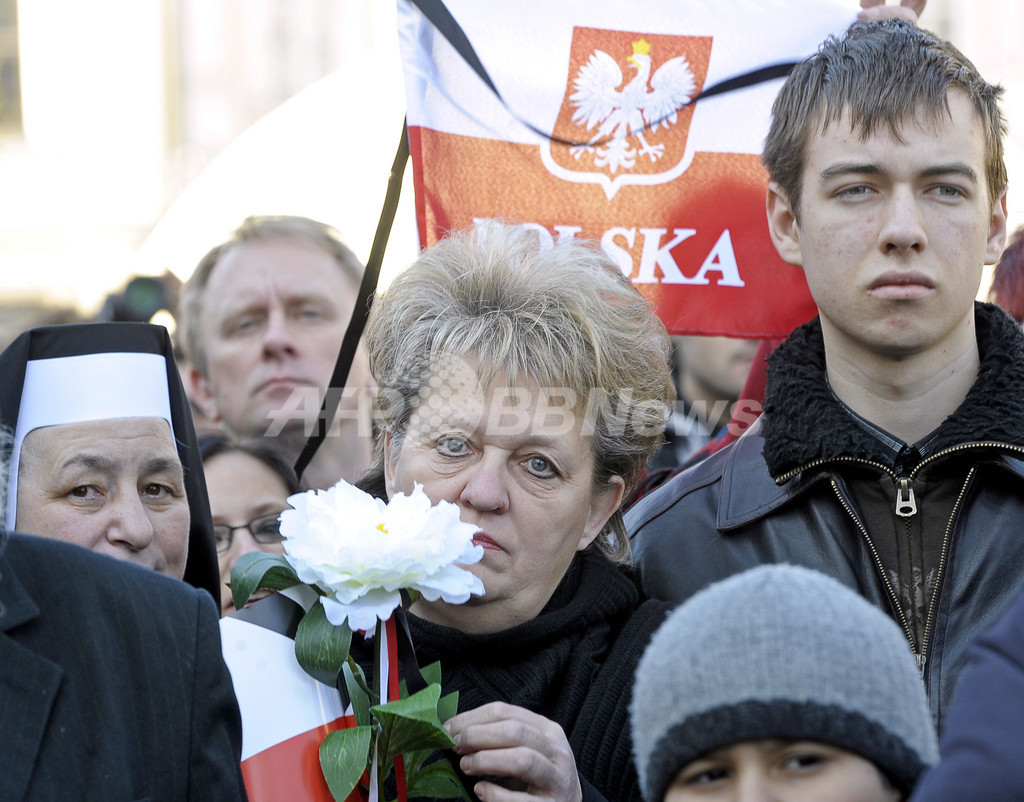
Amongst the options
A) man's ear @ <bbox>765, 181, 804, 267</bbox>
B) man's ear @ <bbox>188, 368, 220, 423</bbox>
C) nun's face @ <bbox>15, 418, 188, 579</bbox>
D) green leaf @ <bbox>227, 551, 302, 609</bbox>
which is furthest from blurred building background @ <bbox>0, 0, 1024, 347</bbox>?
green leaf @ <bbox>227, 551, 302, 609</bbox>

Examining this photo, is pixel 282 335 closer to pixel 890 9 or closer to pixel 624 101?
pixel 624 101

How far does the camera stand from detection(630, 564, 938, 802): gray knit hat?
192 cm

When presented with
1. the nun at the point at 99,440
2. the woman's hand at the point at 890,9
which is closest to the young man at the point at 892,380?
the woman's hand at the point at 890,9

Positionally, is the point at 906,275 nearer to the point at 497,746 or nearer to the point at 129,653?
the point at 497,746

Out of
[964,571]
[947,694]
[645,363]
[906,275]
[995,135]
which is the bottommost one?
[947,694]

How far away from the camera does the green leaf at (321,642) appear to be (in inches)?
98.6

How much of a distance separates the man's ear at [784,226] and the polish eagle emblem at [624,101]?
869 mm

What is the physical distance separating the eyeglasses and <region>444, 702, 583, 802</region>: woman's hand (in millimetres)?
1906

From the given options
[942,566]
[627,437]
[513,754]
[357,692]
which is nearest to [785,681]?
[513,754]

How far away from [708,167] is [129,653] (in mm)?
2550

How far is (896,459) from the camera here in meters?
3.06

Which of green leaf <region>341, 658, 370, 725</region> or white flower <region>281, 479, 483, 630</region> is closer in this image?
white flower <region>281, 479, 483, 630</region>

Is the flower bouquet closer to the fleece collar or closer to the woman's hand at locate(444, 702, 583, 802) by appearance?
the woman's hand at locate(444, 702, 583, 802)

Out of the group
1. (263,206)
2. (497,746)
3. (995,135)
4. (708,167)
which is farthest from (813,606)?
(263,206)
